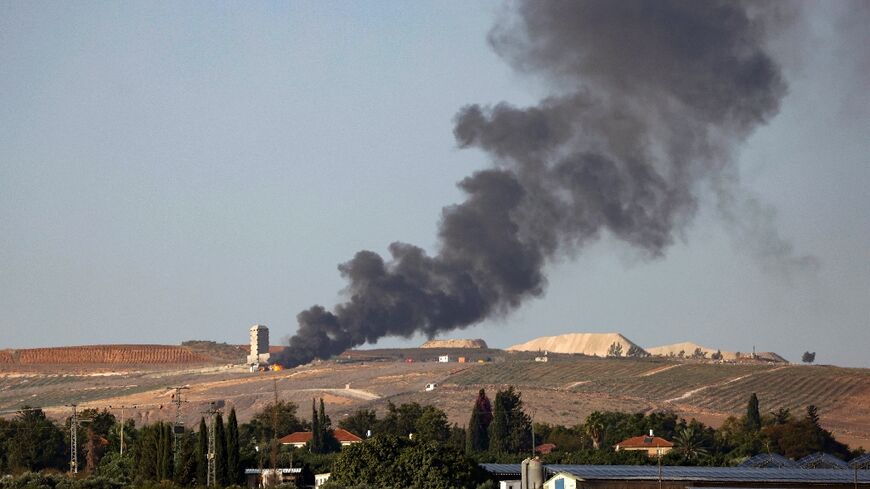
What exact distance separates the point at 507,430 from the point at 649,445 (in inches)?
581

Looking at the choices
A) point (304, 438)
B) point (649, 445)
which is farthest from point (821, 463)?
point (304, 438)

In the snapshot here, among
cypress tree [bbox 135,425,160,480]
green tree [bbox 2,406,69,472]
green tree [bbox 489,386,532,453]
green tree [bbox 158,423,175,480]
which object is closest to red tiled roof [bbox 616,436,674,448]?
green tree [bbox 489,386,532,453]

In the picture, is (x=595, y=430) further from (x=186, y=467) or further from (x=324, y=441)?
(x=186, y=467)

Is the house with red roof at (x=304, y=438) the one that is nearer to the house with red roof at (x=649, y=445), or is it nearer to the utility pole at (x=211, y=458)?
the house with red roof at (x=649, y=445)

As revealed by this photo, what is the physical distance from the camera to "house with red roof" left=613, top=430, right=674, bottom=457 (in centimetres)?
13888

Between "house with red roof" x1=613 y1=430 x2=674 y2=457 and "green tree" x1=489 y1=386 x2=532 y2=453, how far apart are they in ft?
31.1

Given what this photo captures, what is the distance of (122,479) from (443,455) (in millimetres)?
25344

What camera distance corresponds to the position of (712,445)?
14300 cm

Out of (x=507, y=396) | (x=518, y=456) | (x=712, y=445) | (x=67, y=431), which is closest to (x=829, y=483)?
(x=518, y=456)

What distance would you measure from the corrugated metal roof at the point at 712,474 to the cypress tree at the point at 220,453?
1679cm

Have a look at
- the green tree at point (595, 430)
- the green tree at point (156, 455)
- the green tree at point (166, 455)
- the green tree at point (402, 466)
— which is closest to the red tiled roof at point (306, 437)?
the green tree at point (595, 430)

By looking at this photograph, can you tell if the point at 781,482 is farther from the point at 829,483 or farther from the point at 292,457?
the point at 292,457

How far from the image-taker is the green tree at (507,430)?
145625mm

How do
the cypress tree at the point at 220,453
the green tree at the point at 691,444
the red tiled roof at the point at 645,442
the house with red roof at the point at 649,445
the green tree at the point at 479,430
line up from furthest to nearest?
the green tree at the point at 479,430 < the red tiled roof at the point at 645,442 < the house with red roof at the point at 649,445 < the green tree at the point at 691,444 < the cypress tree at the point at 220,453
